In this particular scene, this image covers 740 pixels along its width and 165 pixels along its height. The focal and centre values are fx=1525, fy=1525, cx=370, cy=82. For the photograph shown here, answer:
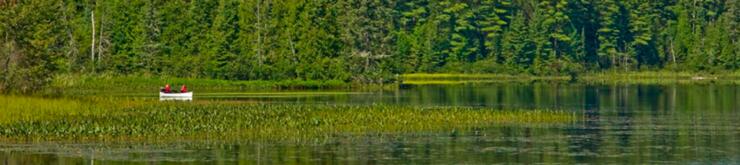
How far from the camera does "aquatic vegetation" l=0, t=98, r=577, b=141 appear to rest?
173ft

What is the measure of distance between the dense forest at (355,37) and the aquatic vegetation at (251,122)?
15057 millimetres

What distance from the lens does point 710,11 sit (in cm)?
18562

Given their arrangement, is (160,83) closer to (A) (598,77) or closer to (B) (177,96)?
(B) (177,96)

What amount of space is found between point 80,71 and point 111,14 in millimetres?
11440

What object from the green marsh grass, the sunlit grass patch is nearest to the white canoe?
the green marsh grass

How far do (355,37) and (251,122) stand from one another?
75.1m

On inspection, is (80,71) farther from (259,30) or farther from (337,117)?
(337,117)

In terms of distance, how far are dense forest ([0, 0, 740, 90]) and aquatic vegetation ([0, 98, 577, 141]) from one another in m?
15.1

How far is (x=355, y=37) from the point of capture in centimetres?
13338

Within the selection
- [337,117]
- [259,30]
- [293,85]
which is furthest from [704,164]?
[259,30]

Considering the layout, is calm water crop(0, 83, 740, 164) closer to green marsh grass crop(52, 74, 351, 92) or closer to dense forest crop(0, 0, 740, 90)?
dense forest crop(0, 0, 740, 90)

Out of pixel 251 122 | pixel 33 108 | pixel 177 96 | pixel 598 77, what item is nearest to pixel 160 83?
pixel 177 96

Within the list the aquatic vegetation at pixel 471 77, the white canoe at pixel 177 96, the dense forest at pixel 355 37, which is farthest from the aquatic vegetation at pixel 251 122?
the aquatic vegetation at pixel 471 77

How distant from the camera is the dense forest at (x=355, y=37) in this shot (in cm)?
11719
